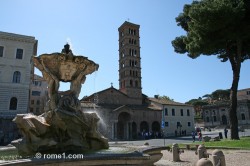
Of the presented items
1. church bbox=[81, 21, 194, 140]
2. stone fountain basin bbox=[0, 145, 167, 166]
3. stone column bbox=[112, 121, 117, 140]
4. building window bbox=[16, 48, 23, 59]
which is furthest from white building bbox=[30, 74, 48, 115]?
stone fountain basin bbox=[0, 145, 167, 166]

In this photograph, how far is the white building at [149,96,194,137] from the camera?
5256cm

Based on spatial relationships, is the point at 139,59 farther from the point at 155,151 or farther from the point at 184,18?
the point at 155,151

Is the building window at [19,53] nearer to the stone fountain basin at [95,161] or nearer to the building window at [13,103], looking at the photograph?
the building window at [13,103]

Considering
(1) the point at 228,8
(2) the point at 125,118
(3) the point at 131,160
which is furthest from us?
(2) the point at 125,118

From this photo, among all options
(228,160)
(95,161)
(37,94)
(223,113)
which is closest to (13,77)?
(37,94)

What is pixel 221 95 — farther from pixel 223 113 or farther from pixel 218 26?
pixel 218 26

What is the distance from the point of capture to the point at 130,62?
52.2 meters

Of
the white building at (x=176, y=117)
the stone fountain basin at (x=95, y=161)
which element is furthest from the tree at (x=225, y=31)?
the white building at (x=176, y=117)

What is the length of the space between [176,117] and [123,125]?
1496 cm

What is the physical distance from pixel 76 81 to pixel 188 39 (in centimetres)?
1918

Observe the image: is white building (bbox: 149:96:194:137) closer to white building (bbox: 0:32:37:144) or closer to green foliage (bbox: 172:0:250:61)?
green foliage (bbox: 172:0:250:61)

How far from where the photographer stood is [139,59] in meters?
53.8

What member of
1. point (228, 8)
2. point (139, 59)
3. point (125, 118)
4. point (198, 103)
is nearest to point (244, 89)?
point (198, 103)

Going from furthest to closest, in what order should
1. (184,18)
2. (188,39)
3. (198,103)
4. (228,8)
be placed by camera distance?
(198,103)
(184,18)
(188,39)
(228,8)
